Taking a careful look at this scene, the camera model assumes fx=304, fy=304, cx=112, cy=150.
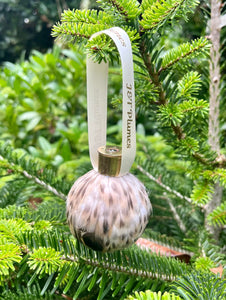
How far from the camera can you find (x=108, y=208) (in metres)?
0.31

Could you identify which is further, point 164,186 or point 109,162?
point 164,186

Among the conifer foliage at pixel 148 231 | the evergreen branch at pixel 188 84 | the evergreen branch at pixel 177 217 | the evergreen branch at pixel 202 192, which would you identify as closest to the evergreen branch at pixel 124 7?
the conifer foliage at pixel 148 231

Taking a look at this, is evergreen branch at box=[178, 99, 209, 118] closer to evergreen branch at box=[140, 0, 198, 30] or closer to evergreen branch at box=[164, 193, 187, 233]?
evergreen branch at box=[140, 0, 198, 30]

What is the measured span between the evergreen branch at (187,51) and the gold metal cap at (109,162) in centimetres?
15

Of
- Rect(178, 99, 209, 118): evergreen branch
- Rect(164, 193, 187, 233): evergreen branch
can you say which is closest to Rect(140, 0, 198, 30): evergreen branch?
Rect(178, 99, 209, 118): evergreen branch

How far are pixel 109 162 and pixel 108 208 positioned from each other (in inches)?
2.0

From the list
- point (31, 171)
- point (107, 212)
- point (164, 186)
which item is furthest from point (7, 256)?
point (164, 186)

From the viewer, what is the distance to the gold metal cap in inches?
13.0

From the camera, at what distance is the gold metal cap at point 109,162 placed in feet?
1.08

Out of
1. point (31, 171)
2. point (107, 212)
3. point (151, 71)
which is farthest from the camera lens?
point (31, 171)

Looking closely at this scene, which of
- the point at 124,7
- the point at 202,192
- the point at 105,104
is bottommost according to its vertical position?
the point at 202,192

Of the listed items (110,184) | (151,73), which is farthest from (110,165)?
(151,73)

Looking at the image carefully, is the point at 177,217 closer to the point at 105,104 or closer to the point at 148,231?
the point at 148,231

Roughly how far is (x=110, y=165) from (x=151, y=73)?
0.16 metres
